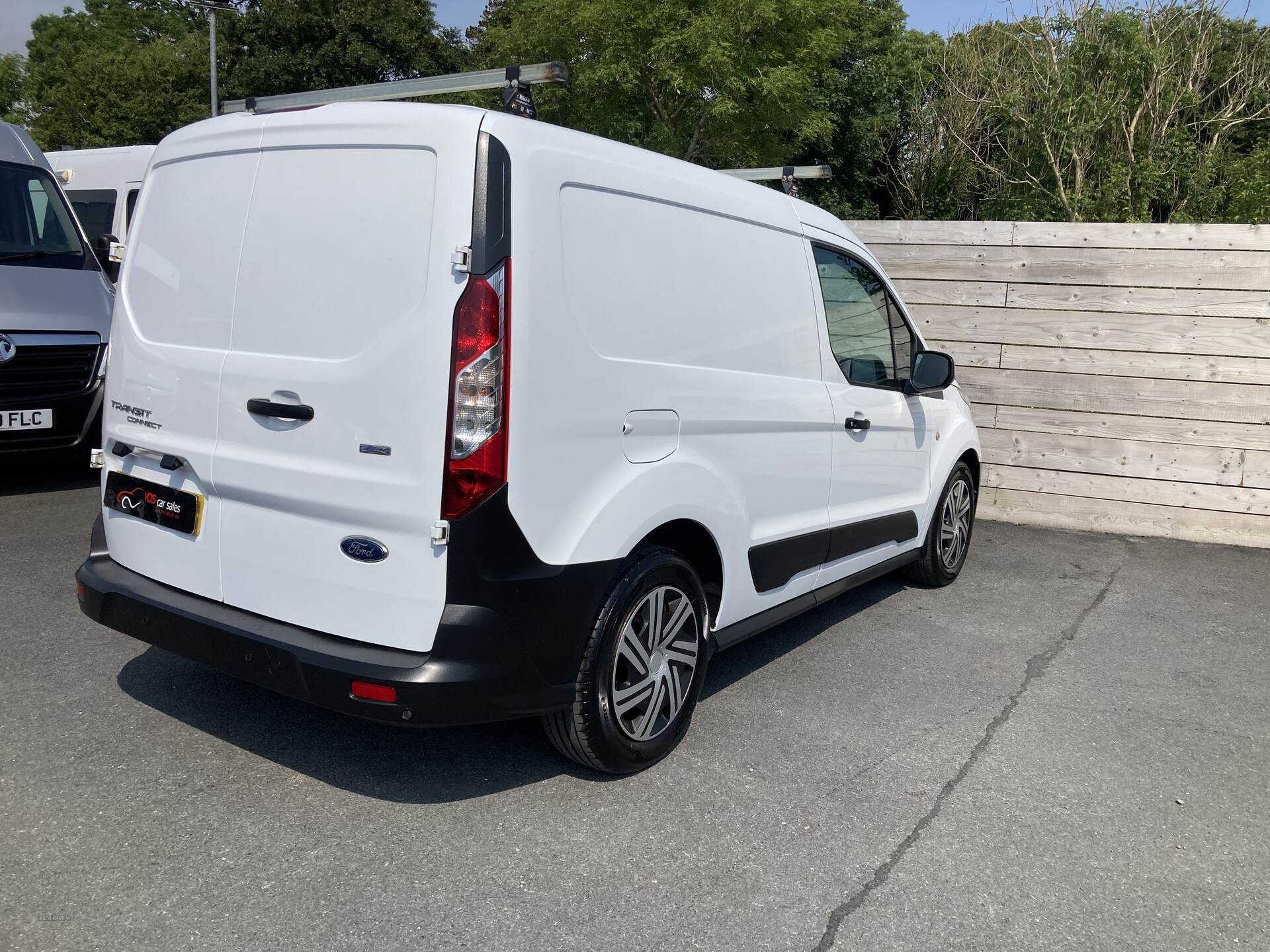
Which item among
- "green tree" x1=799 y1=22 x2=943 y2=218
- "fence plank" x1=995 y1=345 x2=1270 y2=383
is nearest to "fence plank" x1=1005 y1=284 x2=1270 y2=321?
"fence plank" x1=995 y1=345 x2=1270 y2=383

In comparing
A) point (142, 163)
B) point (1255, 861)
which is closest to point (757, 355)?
point (1255, 861)

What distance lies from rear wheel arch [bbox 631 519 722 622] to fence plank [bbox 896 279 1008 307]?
15.5ft

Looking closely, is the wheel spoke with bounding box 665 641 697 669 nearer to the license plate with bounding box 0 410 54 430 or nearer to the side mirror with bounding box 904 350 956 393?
the side mirror with bounding box 904 350 956 393

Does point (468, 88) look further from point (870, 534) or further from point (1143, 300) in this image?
point (1143, 300)

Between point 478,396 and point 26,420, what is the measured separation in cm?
525

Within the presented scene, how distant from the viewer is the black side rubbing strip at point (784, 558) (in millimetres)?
4086

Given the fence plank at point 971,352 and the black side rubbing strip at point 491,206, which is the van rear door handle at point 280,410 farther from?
the fence plank at point 971,352

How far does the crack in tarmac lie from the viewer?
278cm

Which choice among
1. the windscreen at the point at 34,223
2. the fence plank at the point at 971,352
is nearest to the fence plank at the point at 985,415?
the fence plank at the point at 971,352

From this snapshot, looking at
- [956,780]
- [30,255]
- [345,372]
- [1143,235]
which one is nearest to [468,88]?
[345,372]

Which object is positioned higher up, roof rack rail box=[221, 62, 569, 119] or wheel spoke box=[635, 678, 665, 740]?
roof rack rail box=[221, 62, 569, 119]

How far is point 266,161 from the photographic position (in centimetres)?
316

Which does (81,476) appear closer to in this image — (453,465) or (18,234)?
(18,234)

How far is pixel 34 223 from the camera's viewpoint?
7.65m
